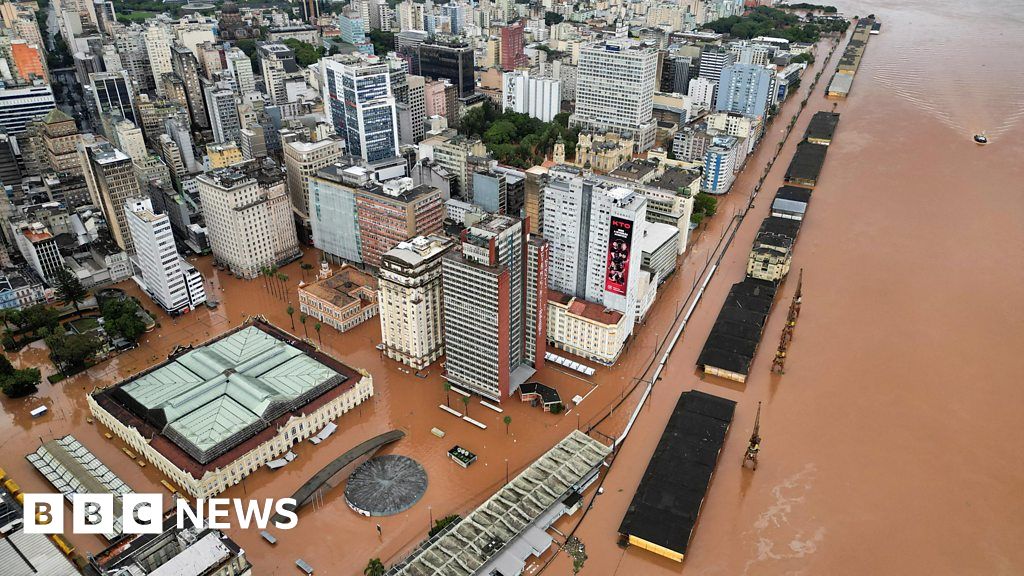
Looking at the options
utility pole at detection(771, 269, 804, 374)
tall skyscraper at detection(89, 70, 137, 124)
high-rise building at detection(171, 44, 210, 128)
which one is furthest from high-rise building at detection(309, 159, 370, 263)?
high-rise building at detection(171, 44, 210, 128)

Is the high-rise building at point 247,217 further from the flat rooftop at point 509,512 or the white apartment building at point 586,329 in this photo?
the flat rooftop at point 509,512

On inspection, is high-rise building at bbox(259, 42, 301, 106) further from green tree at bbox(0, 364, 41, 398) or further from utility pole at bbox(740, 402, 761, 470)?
utility pole at bbox(740, 402, 761, 470)

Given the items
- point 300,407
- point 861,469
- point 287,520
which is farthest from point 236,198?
point 861,469

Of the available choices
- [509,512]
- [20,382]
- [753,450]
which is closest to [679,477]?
[753,450]

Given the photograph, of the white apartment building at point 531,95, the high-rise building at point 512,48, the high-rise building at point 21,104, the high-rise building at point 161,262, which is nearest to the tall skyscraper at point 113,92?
the high-rise building at point 21,104

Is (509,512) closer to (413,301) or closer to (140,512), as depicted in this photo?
(413,301)

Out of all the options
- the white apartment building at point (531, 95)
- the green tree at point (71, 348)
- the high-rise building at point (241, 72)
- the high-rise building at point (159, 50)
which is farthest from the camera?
the high-rise building at point (159, 50)

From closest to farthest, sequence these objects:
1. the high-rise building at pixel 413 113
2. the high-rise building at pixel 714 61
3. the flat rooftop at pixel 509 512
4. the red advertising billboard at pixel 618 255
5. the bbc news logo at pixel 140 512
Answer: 1. the flat rooftop at pixel 509 512
2. the bbc news logo at pixel 140 512
3. the red advertising billboard at pixel 618 255
4. the high-rise building at pixel 413 113
5. the high-rise building at pixel 714 61
